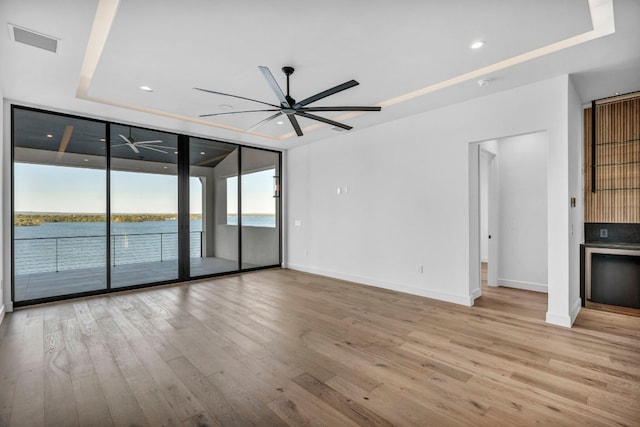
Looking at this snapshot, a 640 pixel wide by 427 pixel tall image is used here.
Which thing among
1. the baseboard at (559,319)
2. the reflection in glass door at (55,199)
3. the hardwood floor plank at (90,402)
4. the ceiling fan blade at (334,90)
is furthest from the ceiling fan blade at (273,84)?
the baseboard at (559,319)

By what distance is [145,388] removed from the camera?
7.42 feet

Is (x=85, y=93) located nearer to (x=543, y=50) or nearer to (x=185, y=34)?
(x=185, y=34)

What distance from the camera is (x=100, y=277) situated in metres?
5.59

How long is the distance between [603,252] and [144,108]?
271 inches

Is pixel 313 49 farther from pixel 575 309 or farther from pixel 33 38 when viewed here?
pixel 575 309

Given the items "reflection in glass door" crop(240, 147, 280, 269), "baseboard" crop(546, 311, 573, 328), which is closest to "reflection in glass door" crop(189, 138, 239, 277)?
"reflection in glass door" crop(240, 147, 280, 269)

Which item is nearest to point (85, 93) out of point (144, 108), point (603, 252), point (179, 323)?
point (144, 108)

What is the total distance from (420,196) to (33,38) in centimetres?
484

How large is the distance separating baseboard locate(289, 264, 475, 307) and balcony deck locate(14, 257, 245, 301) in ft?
5.95

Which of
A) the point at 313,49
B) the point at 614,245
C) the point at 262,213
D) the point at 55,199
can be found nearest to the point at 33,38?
the point at 313,49

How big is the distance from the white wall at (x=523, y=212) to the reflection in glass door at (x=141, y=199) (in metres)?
6.09

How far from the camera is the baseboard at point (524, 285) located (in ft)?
16.2

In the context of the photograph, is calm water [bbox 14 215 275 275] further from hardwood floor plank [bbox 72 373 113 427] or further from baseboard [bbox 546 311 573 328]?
baseboard [bbox 546 311 573 328]

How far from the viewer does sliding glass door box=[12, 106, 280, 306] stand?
4.63 metres
